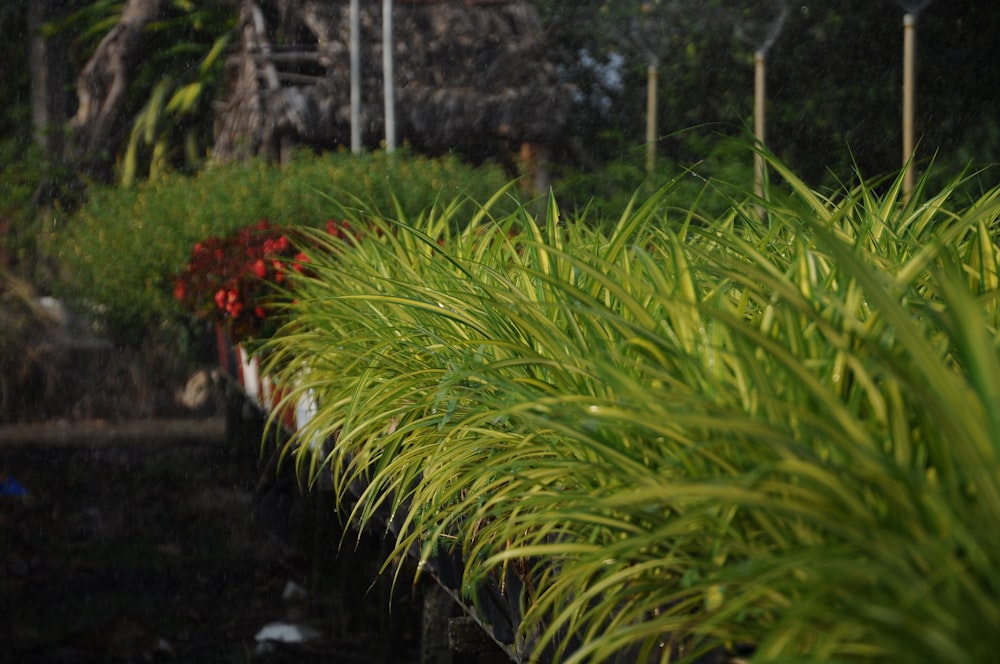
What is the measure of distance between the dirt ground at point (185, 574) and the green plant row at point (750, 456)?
4.40ft

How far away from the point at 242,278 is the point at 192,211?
5.01m

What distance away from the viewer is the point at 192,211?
37.7 feet

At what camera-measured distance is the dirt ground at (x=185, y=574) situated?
17.8 feet

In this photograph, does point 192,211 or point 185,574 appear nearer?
point 185,574

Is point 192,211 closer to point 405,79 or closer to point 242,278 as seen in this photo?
point 242,278

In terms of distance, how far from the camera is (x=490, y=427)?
289 centimetres

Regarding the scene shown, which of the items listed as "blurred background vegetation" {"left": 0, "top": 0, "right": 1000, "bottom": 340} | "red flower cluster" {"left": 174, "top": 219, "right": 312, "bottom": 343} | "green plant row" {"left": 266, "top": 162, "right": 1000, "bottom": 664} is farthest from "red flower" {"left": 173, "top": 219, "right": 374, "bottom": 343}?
"blurred background vegetation" {"left": 0, "top": 0, "right": 1000, "bottom": 340}

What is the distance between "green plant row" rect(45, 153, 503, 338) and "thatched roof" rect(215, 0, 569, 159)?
6.71m

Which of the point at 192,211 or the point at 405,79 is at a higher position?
the point at 405,79

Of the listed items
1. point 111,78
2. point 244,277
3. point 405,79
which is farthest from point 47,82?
point 244,277

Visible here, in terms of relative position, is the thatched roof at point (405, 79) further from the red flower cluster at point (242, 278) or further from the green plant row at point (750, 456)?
the green plant row at point (750, 456)

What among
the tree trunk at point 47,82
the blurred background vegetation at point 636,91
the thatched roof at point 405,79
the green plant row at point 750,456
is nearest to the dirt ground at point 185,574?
the green plant row at point 750,456

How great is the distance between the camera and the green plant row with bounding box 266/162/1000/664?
1.41 m

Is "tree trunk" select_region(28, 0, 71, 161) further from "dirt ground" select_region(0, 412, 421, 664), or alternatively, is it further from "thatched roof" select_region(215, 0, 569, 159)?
"dirt ground" select_region(0, 412, 421, 664)
